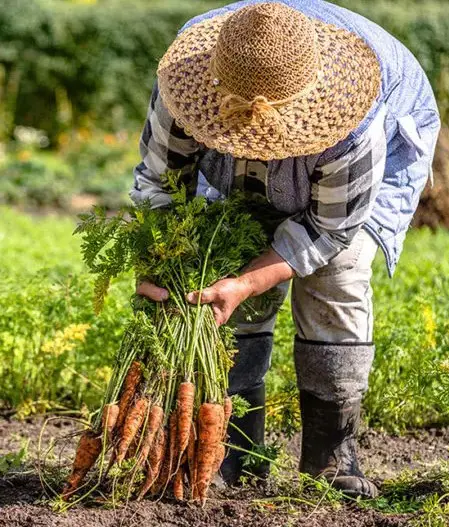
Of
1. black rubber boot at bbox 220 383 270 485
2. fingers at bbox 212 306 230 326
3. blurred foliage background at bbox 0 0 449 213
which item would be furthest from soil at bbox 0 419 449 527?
blurred foliage background at bbox 0 0 449 213

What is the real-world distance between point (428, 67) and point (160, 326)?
9.78 meters

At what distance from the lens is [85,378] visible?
426cm

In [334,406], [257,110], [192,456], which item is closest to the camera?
[257,110]

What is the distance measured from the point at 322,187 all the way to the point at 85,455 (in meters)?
0.99

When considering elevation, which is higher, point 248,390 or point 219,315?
point 219,315

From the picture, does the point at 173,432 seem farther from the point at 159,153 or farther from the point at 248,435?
the point at 159,153

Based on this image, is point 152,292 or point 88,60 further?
point 88,60

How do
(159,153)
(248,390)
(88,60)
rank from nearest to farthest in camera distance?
1. (159,153)
2. (248,390)
3. (88,60)

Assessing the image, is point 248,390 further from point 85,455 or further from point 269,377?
point 85,455

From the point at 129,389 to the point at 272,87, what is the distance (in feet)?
3.02

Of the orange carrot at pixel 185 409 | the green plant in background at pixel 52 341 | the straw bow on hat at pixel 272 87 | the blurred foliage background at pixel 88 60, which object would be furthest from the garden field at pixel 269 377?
the blurred foliage background at pixel 88 60

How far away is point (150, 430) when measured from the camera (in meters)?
3.19

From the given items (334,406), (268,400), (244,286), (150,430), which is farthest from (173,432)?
(268,400)

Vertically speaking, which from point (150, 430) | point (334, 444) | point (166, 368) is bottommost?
point (334, 444)
